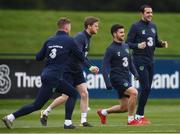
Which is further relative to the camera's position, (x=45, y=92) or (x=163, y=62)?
(x=163, y=62)

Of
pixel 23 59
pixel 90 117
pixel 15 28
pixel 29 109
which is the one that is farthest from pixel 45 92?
pixel 15 28

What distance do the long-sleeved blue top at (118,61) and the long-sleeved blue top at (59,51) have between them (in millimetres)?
1531

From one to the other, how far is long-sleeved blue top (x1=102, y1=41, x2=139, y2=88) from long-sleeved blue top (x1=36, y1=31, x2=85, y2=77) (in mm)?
1531

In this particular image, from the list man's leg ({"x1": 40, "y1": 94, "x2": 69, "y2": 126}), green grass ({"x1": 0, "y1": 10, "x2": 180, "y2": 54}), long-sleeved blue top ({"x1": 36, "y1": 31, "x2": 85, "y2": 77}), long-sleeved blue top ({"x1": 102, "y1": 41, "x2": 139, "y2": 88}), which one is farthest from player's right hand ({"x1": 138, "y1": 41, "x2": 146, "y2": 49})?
green grass ({"x1": 0, "y1": 10, "x2": 180, "y2": 54})

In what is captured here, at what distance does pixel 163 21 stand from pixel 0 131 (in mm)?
31721

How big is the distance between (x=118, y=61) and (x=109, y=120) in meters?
2.32

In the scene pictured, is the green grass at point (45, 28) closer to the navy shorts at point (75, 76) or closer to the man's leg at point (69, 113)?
the navy shorts at point (75, 76)

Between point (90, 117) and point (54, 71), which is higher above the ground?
point (54, 71)

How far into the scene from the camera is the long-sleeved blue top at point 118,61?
21.2m

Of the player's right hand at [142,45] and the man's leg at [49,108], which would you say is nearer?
the man's leg at [49,108]

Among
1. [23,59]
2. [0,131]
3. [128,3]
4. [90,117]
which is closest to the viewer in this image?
[0,131]

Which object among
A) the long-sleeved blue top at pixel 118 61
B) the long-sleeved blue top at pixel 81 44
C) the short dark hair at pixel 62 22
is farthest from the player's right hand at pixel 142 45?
A: the short dark hair at pixel 62 22

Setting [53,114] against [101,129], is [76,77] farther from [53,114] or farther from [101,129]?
[53,114]

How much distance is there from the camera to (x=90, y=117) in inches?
957
